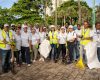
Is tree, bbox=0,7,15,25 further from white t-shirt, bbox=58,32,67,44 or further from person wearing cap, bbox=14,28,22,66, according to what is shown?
person wearing cap, bbox=14,28,22,66

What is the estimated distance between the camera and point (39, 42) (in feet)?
54.4

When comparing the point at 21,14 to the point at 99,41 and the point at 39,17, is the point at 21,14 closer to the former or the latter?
the point at 39,17

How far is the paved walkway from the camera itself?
11.5 meters

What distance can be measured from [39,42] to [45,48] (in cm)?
45

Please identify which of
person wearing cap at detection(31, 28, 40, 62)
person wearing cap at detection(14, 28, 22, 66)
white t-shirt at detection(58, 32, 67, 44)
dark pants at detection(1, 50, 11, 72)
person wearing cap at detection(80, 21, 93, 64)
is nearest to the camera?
dark pants at detection(1, 50, 11, 72)

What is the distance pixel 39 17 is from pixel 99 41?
34.7 metres

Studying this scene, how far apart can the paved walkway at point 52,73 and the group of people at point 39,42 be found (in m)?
0.74

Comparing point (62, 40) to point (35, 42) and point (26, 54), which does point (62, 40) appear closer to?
point (35, 42)

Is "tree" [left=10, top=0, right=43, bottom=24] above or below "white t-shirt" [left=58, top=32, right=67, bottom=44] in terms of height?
above

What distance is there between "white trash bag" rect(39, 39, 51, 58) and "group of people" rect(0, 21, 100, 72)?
129 millimetres

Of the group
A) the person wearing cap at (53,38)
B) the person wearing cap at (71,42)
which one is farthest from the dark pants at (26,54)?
the person wearing cap at (71,42)

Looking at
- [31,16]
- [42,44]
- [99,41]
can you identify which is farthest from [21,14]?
[99,41]

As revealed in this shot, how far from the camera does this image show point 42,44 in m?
16.8

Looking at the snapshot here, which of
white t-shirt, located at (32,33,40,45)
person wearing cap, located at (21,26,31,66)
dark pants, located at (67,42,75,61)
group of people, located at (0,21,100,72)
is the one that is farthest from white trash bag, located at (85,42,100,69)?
white t-shirt, located at (32,33,40,45)
